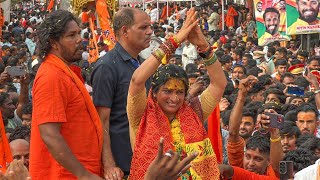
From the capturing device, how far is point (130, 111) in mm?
4117

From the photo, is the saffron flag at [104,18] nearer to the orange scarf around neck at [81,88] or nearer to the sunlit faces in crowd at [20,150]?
the sunlit faces in crowd at [20,150]

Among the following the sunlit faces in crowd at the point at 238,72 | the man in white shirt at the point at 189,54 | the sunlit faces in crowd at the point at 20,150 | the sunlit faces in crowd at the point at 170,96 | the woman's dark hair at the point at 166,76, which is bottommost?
the man in white shirt at the point at 189,54

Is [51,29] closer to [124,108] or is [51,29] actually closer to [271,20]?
[124,108]

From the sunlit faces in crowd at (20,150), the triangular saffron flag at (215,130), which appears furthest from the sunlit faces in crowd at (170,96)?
the sunlit faces in crowd at (20,150)

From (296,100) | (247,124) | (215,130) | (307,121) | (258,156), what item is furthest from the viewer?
(296,100)

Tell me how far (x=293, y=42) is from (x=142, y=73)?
13952 millimetres

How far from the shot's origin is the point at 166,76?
4156mm

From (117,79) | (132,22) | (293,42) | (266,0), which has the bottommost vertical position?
(293,42)

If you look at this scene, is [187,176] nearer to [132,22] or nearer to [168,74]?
[168,74]

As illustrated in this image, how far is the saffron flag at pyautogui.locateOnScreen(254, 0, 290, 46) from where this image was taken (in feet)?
49.1

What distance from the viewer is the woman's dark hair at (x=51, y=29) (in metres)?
4.17

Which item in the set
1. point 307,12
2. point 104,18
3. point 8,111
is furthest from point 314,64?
point 8,111

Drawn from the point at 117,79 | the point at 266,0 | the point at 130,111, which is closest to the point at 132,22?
the point at 117,79

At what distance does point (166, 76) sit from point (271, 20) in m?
11.2
